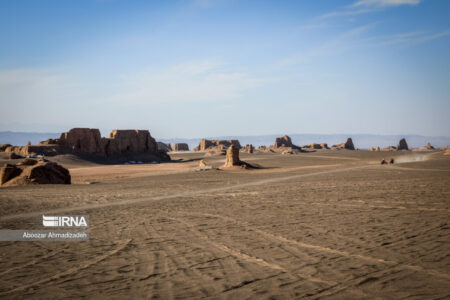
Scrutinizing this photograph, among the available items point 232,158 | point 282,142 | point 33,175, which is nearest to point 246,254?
point 33,175

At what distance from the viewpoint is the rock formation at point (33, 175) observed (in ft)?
65.0

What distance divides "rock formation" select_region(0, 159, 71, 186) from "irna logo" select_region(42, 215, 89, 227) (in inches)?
449

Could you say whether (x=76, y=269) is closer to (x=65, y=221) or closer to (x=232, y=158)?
(x=65, y=221)

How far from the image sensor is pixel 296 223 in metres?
8.64

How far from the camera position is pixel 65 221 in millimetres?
9945

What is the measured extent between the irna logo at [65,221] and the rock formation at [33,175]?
449 inches

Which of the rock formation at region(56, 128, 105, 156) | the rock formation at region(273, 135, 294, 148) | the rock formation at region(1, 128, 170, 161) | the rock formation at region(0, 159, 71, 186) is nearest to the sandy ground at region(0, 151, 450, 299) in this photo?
the rock formation at region(0, 159, 71, 186)

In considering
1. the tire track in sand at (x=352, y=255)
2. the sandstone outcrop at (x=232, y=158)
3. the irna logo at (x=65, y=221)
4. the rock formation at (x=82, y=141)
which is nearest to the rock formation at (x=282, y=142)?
the rock formation at (x=82, y=141)

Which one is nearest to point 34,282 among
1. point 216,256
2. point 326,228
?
point 216,256

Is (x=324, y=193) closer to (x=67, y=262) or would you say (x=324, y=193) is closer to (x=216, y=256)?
(x=216, y=256)

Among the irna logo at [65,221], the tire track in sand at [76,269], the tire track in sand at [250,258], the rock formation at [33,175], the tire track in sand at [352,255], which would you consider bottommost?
the irna logo at [65,221]

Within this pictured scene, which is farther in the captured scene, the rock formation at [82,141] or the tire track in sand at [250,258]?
the rock formation at [82,141]

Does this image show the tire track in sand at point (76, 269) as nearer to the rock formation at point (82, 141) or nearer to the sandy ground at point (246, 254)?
the sandy ground at point (246, 254)

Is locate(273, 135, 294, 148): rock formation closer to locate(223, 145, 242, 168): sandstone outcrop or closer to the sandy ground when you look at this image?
locate(223, 145, 242, 168): sandstone outcrop
